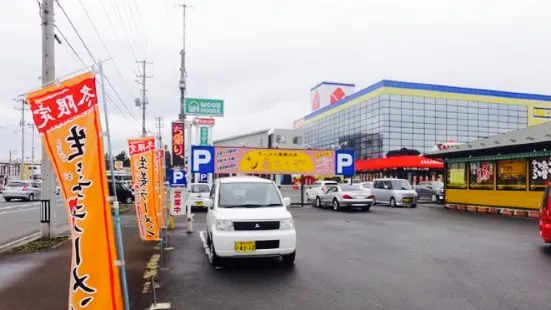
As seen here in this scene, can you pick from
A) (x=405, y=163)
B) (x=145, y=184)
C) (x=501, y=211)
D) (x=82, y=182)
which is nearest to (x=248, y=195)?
(x=145, y=184)

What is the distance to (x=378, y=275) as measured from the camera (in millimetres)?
7445

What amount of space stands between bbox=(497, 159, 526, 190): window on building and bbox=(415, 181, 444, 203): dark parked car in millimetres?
8823

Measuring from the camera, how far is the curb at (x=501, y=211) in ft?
60.8

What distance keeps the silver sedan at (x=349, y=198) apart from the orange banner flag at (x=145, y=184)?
12.7 m

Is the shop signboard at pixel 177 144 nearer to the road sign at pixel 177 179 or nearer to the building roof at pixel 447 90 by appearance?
the road sign at pixel 177 179

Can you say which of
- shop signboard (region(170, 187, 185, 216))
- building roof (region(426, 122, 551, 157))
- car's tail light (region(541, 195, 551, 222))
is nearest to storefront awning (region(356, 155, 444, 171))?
building roof (region(426, 122, 551, 157))

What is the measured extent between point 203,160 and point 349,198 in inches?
303

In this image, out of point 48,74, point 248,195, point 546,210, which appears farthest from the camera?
point 48,74

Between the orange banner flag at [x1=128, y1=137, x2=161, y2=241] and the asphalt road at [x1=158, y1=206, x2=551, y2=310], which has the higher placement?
the orange banner flag at [x1=128, y1=137, x2=161, y2=241]

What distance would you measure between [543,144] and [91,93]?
18210 mm

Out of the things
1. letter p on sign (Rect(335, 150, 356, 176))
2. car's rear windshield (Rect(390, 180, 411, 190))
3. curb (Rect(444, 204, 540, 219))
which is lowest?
curb (Rect(444, 204, 540, 219))

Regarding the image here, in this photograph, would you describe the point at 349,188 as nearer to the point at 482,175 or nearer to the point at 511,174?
the point at 482,175

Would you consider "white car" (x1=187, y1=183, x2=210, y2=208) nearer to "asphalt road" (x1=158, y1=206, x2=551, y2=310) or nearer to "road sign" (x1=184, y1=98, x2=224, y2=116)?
"road sign" (x1=184, y1=98, x2=224, y2=116)

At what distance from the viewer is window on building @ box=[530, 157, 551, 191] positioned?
17.8m
